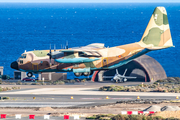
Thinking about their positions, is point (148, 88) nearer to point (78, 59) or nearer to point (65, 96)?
point (65, 96)

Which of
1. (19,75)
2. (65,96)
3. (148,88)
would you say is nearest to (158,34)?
(148,88)

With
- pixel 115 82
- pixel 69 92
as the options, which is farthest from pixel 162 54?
pixel 69 92

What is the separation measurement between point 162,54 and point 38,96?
337ft

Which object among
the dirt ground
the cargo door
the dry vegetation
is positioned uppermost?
the cargo door

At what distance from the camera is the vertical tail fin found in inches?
2953

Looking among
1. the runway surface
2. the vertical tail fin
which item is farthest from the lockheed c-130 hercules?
the runway surface

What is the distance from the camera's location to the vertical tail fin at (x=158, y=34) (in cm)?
7500

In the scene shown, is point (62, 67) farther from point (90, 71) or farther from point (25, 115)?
point (25, 115)

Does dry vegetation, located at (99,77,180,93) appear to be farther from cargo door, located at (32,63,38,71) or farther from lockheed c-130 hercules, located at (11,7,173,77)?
cargo door, located at (32,63,38,71)

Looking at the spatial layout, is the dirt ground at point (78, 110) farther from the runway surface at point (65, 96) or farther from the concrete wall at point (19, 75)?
the concrete wall at point (19, 75)

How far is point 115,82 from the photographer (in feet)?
309

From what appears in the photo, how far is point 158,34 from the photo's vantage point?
250 ft

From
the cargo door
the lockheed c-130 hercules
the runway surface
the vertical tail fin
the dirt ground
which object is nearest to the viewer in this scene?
the dirt ground

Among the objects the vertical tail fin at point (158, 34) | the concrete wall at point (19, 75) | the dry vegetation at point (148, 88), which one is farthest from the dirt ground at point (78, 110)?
the concrete wall at point (19, 75)
